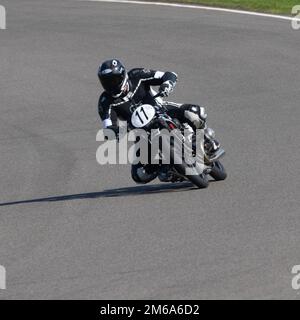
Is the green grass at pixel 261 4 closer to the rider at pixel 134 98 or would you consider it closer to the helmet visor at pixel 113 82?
the rider at pixel 134 98

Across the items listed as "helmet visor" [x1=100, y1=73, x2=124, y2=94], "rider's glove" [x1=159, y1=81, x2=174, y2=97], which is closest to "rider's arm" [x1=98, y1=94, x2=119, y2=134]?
"helmet visor" [x1=100, y1=73, x2=124, y2=94]

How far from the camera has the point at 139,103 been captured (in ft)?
45.4

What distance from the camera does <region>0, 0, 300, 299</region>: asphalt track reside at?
10227 mm

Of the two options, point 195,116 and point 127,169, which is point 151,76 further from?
point 127,169

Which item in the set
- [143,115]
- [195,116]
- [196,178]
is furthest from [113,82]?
[196,178]

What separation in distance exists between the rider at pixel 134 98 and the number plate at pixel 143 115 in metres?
0.44

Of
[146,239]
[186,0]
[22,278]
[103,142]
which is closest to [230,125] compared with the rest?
[103,142]

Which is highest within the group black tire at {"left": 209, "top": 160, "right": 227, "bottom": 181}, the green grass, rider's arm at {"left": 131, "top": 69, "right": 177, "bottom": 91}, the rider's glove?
the green grass

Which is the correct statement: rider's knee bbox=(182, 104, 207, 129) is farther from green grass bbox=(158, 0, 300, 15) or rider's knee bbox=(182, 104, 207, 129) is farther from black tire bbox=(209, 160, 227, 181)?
green grass bbox=(158, 0, 300, 15)

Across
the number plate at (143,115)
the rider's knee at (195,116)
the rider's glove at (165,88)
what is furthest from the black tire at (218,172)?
the number plate at (143,115)

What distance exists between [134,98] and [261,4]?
40.3 ft

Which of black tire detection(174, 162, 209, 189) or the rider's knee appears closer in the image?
black tire detection(174, 162, 209, 189)
